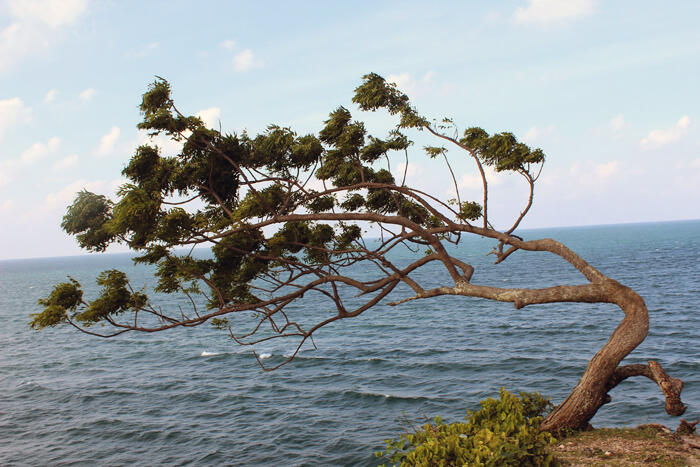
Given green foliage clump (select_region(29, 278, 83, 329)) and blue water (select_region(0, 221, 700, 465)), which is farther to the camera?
blue water (select_region(0, 221, 700, 465))

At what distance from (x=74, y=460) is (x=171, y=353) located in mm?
20717

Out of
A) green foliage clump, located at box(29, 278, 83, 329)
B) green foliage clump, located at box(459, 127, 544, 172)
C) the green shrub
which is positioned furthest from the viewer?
green foliage clump, located at box(459, 127, 544, 172)

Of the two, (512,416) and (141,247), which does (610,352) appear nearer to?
(512,416)

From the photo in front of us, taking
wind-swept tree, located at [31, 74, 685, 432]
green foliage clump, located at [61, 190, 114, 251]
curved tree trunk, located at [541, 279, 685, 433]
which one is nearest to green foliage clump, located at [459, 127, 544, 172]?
wind-swept tree, located at [31, 74, 685, 432]

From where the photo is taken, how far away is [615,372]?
12.6 meters

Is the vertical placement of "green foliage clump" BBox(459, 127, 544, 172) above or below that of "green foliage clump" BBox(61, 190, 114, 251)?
above

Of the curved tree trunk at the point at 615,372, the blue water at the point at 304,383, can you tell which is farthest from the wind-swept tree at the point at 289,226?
the blue water at the point at 304,383

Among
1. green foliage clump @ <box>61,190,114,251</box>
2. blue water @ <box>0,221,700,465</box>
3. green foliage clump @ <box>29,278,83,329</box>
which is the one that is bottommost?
blue water @ <box>0,221,700,465</box>

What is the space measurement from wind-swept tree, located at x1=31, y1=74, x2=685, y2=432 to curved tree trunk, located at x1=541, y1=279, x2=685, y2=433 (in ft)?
0.10

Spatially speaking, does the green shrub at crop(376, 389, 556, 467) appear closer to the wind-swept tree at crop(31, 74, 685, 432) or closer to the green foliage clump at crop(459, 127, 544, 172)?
the wind-swept tree at crop(31, 74, 685, 432)

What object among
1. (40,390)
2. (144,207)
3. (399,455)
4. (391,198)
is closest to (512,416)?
(399,455)

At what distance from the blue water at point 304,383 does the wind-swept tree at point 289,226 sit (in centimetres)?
1144

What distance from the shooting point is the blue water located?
25.0m

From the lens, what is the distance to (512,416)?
11.3m
